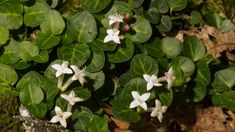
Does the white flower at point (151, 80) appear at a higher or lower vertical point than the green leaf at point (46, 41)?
lower

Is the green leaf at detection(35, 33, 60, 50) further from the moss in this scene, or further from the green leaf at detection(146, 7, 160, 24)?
the green leaf at detection(146, 7, 160, 24)

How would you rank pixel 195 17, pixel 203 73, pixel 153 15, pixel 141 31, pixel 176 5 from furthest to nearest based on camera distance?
pixel 195 17
pixel 176 5
pixel 153 15
pixel 203 73
pixel 141 31

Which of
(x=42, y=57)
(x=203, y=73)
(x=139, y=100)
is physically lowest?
(x=203, y=73)

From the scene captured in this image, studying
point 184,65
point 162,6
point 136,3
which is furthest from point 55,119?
point 162,6

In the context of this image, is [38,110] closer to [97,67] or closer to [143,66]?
[97,67]

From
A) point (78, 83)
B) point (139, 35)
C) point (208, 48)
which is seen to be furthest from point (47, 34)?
point (208, 48)

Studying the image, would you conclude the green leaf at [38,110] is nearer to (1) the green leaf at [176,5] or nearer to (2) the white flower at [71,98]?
(2) the white flower at [71,98]

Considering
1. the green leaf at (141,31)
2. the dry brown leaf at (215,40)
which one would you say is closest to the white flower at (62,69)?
the green leaf at (141,31)
